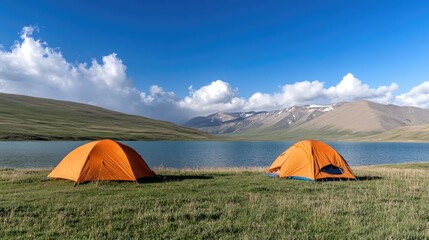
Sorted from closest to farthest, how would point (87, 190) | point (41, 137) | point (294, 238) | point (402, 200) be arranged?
point (294, 238) → point (402, 200) → point (87, 190) → point (41, 137)

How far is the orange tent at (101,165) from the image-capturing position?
63.7 feet

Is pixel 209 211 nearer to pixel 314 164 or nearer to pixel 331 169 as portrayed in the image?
pixel 314 164

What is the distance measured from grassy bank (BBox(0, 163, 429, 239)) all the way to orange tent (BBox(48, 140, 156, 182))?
94cm

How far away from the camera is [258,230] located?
32.4ft

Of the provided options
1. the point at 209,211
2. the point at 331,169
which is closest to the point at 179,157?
the point at 331,169

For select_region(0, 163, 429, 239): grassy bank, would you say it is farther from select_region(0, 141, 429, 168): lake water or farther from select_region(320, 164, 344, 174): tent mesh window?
select_region(0, 141, 429, 168): lake water

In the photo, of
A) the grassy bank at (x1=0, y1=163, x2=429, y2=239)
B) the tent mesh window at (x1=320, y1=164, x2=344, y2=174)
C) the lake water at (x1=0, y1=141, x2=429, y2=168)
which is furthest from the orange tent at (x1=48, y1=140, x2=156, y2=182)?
the lake water at (x1=0, y1=141, x2=429, y2=168)

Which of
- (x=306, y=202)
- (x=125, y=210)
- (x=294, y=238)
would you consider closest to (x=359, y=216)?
(x=306, y=202)

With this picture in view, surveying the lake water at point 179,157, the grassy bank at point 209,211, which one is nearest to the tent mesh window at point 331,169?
the grassy bank at point 209,211

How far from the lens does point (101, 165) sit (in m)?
19.8

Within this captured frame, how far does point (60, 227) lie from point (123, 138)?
5986 inches

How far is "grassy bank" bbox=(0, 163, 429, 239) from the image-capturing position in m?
9.66

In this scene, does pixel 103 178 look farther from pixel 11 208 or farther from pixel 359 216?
pixel 359 216

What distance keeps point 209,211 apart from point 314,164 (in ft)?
40.7
